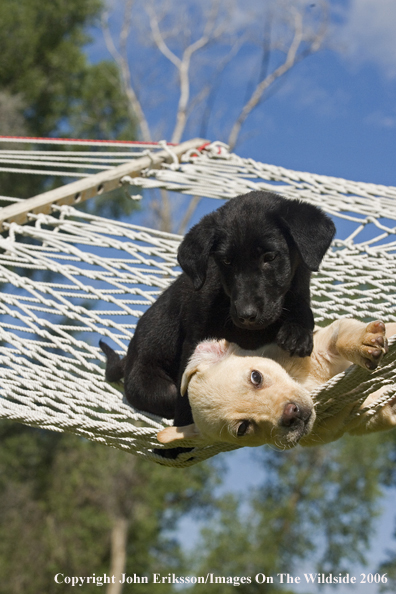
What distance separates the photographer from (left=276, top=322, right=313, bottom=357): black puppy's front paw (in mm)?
2238

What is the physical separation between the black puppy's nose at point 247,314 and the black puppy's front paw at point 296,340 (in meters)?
0.11

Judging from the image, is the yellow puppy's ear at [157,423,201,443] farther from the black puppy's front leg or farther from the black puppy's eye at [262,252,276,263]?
the black puppy's eye at [262,252,276,263]

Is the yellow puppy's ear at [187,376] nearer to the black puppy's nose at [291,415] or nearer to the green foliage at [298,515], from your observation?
the black puppy's nose at [291,415]

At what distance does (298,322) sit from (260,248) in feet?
1.18

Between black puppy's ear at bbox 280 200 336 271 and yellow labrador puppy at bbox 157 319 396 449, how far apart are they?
0.31 metres

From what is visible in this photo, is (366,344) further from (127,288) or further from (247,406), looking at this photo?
(127,288)

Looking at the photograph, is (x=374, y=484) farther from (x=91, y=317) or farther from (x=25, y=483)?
(x=91, y=317)

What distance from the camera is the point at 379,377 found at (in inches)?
79.1

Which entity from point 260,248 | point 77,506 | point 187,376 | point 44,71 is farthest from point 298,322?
point 77,506

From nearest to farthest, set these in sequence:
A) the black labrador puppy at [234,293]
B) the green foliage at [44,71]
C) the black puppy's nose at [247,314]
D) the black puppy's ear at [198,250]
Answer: the black puppy's nose at [247,314], the black labrador puppy at [234,293], the black puppy's ear at [198,250], the green foliage at [44,71]

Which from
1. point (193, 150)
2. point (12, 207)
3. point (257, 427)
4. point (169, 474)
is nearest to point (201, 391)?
point (257, 427)

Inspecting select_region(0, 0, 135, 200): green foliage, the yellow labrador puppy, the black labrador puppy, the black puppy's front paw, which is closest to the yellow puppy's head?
the yellow labrador puppy

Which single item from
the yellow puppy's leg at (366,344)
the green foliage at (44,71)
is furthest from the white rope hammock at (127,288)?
the green foliage at (44,71)

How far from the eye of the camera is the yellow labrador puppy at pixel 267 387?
1.93 meters
